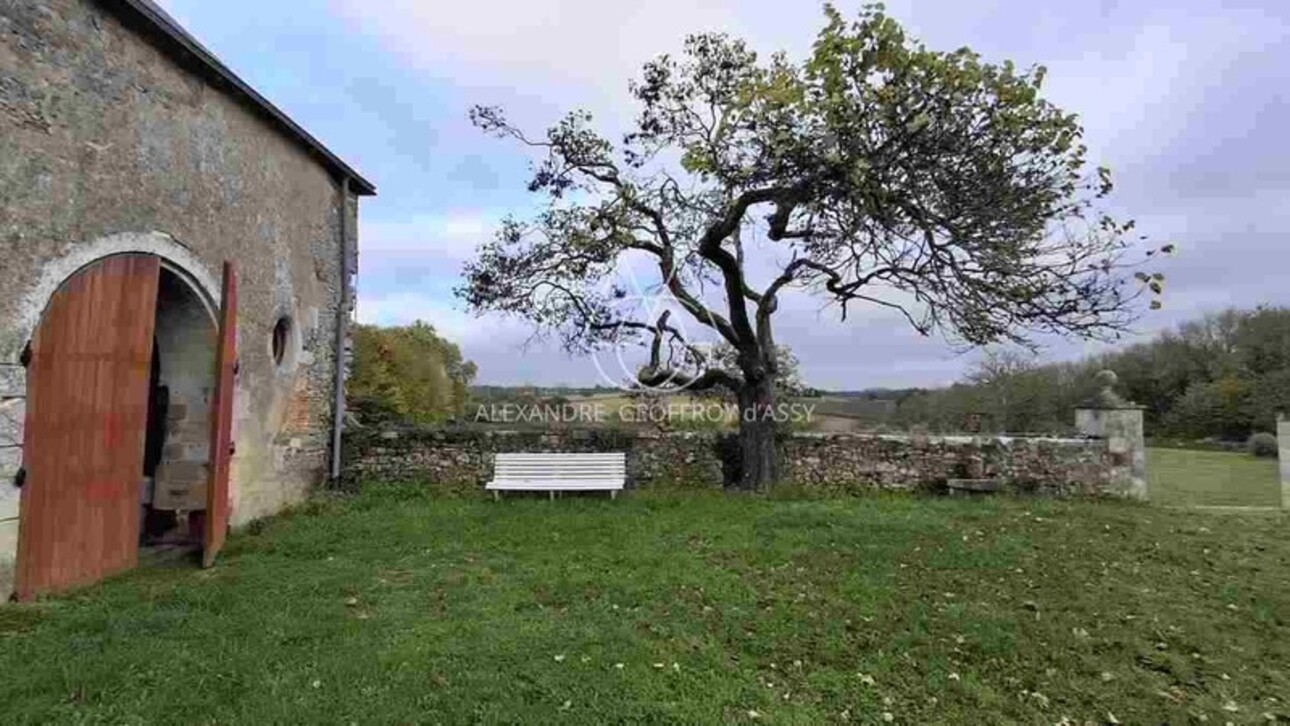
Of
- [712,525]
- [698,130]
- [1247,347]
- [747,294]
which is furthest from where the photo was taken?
[1247,347]

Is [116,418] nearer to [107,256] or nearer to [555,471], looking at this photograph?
[107,256]

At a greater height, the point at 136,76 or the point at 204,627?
the point at 136,76

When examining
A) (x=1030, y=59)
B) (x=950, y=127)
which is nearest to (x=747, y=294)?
(x=950, y=127)

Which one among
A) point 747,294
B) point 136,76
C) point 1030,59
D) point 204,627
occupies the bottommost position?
point 204,627

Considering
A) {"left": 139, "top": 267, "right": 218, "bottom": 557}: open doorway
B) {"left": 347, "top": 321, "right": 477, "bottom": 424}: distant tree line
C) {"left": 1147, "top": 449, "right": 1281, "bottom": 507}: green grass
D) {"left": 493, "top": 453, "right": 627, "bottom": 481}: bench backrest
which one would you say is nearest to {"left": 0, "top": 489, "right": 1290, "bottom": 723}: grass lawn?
{"left": 139, "top": 267, "right": 218, "bottom": 557}: open doorway

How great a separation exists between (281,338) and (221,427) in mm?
2260

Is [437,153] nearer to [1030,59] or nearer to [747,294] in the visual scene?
[747,294]

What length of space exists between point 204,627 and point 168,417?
3.27 metres

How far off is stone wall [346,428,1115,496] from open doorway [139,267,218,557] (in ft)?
9.09

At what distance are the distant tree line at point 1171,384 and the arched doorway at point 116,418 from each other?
14166mm

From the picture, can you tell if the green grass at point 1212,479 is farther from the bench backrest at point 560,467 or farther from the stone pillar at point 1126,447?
the bench backrest at point 560,467

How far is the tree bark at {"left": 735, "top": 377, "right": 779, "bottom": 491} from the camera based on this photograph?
911 cm

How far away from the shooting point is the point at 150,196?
543 centimetres

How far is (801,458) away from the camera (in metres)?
9.42
